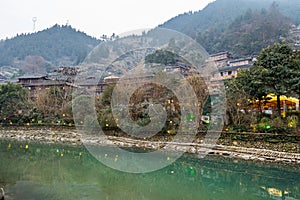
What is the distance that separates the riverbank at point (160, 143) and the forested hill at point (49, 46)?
3825 cm

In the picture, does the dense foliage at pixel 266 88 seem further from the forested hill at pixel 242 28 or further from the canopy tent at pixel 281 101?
the forested hill at pixel 242 28

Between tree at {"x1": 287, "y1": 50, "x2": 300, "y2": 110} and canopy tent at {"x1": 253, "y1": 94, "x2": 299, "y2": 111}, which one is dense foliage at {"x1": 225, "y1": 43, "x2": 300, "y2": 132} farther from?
canopy tent at {"x1": 253, "y1": 94, "x2": 299, "y2": 111}

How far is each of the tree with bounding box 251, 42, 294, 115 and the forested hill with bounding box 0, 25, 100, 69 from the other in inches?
1852

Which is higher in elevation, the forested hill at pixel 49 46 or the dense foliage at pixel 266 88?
the forested hill at pixel 49 46

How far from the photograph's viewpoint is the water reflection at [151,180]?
6078 millimetres

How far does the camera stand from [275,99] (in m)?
11.9

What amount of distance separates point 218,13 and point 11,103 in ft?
141

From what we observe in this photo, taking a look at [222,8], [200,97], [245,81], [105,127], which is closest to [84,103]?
[105,127]

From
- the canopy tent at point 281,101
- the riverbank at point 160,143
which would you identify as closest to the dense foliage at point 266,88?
the canopy tent at point 281,101

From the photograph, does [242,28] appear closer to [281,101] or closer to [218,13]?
[218,13]

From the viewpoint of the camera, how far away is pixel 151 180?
295 inches

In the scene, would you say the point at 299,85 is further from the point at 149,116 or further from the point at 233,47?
the point at 233,47

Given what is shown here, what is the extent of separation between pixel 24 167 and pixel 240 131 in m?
7.65

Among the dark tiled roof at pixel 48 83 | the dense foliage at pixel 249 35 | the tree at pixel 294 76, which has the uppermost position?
the dense foliage at pixel 249 35
